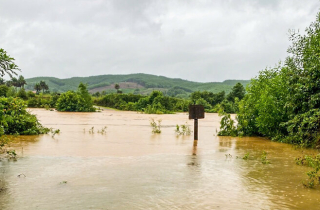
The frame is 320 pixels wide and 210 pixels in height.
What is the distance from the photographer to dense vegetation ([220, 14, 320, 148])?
12.6 metres

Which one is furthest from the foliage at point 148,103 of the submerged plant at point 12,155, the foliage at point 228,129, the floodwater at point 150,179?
the submerged plant at point 12,155

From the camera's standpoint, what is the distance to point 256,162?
9.59 metres

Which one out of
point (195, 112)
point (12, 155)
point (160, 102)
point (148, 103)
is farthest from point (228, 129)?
point (148, 103)

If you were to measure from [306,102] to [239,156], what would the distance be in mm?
4428

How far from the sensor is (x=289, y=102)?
13.7 metres

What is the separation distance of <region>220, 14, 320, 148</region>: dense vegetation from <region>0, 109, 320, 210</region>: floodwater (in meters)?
1.36

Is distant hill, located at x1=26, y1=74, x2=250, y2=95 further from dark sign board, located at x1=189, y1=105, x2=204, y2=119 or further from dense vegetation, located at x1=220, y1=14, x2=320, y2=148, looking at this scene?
dark sign board, located at x1=189, y1=105, x2=204, y2=119

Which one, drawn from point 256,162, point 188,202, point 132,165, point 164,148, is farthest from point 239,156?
point 188,202

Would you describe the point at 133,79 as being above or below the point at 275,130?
above

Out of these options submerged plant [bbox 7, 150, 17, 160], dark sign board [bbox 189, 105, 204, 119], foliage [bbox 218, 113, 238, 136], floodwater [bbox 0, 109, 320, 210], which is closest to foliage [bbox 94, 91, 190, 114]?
foliage [bbox 218, 113, 238, 136]

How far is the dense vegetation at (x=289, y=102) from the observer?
12.6 metres

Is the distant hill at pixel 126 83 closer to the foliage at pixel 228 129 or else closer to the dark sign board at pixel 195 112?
the foliage at pixel 228 129

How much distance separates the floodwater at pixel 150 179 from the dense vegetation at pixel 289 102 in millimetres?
1364

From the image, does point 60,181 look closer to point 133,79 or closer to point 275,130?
point 275,130
